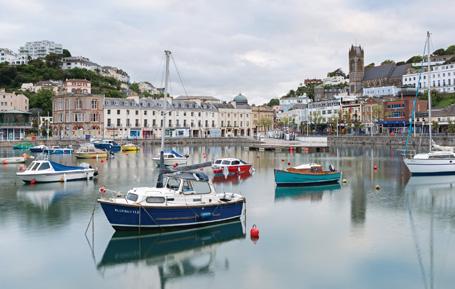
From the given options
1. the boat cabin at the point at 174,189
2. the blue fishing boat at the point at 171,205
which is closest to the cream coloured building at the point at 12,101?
the boat cabin at the point at 174,189

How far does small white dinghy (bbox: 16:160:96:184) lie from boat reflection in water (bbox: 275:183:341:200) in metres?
18.3

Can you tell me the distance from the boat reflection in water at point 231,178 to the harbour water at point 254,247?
10073mm

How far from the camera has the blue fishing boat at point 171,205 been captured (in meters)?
25.2

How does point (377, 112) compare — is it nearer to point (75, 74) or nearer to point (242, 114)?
point (242, 114)

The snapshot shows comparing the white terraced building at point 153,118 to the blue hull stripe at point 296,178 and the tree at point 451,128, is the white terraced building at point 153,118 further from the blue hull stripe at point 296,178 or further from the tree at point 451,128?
the blue hull stripe at point 296,178

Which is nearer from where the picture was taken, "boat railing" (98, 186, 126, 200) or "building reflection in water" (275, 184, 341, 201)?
"boat railing" (98, 186, 126, 200)

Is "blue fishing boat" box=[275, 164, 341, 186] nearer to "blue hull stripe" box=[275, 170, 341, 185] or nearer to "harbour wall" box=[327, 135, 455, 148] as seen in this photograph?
"blue hull stripe" box=[275, 170, 341, 185]

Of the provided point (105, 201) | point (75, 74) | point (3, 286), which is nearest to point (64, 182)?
point (105, 201)

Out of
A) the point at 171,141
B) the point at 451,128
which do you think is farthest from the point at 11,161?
the point at 451,128

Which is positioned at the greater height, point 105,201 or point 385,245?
point 105,201

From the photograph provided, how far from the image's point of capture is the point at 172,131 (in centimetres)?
14375

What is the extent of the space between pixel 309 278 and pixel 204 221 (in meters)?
8.32

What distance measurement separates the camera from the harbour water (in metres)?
20.1

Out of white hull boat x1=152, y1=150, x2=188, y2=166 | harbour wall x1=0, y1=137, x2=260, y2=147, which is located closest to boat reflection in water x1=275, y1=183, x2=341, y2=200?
white hull boat x1=152, y1=150, x2=188, y2=166
